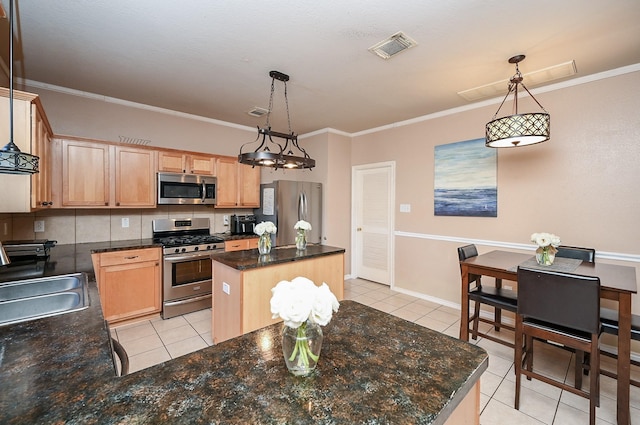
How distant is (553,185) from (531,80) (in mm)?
1171

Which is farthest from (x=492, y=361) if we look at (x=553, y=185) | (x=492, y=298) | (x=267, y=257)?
(x=267, y=257)

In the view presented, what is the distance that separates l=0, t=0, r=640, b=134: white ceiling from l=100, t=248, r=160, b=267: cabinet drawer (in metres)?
1.91

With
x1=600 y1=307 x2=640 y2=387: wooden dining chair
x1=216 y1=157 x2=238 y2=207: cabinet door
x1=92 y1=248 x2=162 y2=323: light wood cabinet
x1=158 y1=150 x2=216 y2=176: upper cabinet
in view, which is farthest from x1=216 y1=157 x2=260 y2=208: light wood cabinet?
x1=600 y1=307 x2=640 y2=387: wooden dining chair

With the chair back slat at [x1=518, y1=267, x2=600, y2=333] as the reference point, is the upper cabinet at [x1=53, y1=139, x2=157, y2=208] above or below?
above

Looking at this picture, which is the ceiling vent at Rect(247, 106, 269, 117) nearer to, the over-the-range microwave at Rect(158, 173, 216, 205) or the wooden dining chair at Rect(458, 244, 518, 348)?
the over-the-range microwave at Rect(158, 173, 216, 205)

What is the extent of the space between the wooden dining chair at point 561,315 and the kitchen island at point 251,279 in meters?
1.73

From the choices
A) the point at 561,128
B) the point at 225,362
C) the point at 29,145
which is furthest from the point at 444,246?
the point at 29,145

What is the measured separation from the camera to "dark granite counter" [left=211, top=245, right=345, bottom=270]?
241cm

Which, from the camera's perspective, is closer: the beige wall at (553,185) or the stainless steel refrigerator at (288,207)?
the beige wall at (553,185)

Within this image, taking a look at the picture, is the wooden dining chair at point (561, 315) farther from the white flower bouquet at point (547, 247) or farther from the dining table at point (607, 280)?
the white flower bouquet at point (547, 247)

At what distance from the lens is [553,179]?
311 centimetres

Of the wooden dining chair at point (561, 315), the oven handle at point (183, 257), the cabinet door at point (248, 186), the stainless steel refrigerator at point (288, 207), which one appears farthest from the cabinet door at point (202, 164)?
the wooden dining chair at point (561, 315)

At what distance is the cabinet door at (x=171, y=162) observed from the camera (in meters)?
3.71

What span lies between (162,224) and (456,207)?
414 cm
